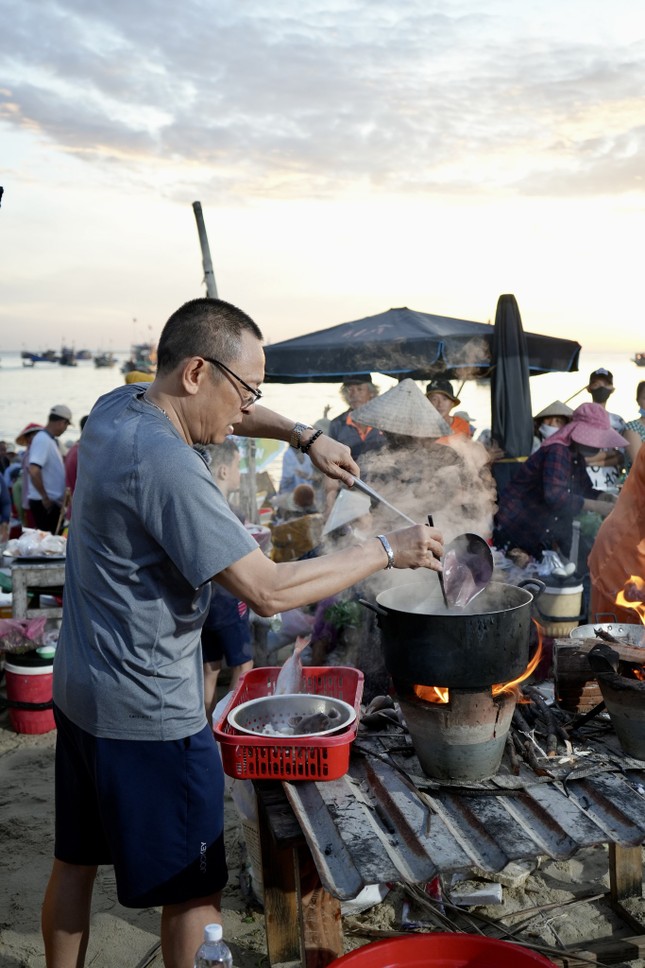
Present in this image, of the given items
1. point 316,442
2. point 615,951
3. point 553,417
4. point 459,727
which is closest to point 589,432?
point 553,417

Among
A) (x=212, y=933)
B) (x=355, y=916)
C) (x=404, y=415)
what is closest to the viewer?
(x=212, y=933)

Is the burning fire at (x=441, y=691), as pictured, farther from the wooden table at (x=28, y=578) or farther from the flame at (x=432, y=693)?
the wooden table at (x=28, y=578)

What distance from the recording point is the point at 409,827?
8.05 feet

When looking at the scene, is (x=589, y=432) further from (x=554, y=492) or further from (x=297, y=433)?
(x=297, y=433)

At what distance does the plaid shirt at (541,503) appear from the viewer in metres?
6.17

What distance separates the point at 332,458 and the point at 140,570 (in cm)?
127

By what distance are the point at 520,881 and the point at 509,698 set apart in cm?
141

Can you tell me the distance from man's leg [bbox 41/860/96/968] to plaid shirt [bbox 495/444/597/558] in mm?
4675

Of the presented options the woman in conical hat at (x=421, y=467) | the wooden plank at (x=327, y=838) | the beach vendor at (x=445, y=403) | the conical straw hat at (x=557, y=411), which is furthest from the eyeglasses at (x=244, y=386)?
the conical straw hat at (x=557, y=411)

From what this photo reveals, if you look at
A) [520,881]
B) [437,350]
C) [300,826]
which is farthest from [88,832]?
[437,350]

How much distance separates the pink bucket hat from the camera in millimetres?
6523

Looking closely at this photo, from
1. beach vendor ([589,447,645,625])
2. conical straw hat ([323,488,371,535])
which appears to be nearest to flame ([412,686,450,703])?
beach vendor ([589,447,645,625])

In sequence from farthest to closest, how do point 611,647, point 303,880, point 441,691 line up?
point 611,647 → point 441,691 → point 303,880

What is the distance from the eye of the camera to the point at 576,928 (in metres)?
3.37
